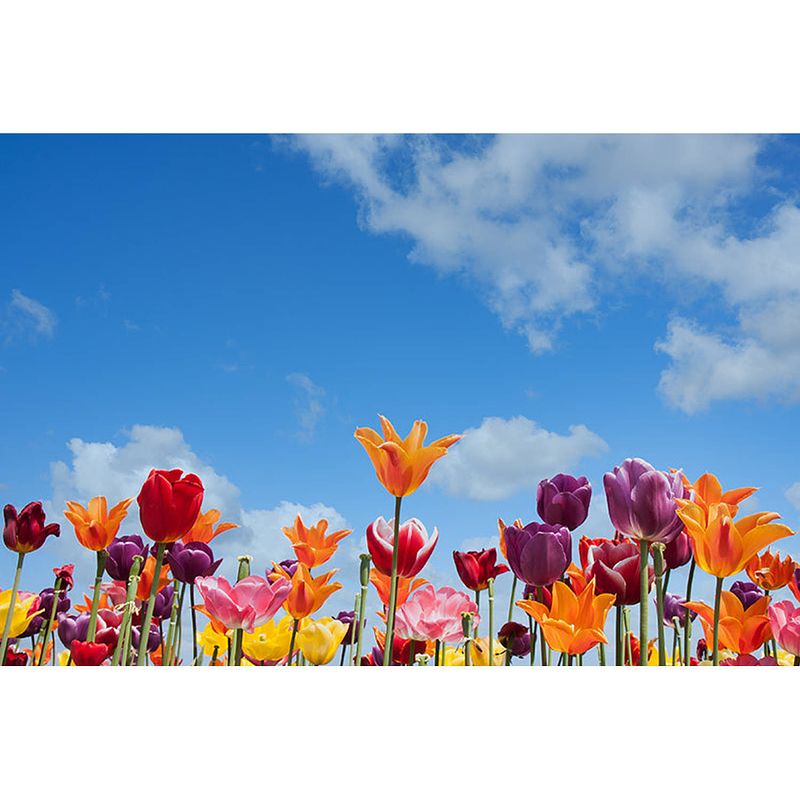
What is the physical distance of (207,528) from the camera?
150 cm

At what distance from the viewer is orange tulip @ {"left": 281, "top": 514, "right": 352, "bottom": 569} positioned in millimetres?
1529

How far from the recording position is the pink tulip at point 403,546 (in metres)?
1.23

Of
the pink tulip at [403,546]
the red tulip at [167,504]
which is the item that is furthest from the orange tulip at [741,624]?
the red tulip at [167,504]

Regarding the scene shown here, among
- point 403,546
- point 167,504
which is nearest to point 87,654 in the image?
point 167,504

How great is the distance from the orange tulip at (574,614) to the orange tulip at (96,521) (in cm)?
81

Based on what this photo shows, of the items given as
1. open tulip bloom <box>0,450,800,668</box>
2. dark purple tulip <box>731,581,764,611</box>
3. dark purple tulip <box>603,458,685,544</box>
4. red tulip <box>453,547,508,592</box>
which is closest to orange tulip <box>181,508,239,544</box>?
open tulip bloom <box>0,450,800,668</box>

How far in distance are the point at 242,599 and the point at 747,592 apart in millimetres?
1039

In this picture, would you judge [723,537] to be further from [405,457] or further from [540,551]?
[405,457]
